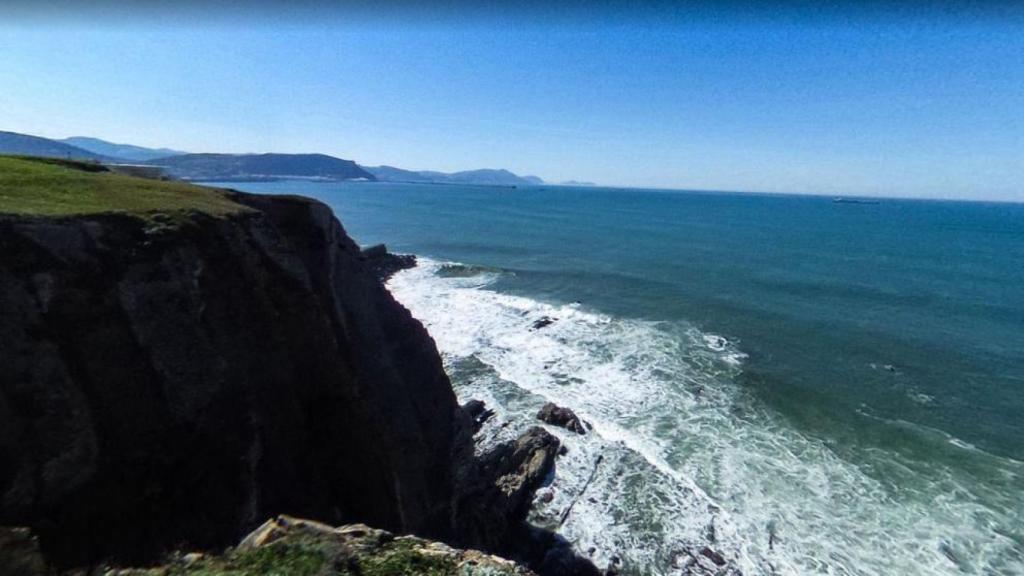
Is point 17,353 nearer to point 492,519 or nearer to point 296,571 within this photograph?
point 296,571

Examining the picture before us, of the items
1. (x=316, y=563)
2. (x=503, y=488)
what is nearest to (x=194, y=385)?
(x=316, y=563)

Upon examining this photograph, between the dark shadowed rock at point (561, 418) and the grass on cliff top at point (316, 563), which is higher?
the grass on cliff top at point (316, 563)

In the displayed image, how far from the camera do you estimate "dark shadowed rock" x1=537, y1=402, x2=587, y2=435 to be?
84.4ft

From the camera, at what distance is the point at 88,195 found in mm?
13203

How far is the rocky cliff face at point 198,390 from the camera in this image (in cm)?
945

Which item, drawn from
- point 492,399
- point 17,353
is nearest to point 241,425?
point 17,353

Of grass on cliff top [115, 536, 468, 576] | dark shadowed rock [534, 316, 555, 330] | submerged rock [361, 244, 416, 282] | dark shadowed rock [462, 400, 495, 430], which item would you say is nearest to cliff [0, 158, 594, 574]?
grass on cliff top [115, 536, 468, 576]

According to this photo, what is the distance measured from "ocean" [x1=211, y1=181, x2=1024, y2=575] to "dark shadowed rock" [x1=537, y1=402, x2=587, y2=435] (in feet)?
2.08

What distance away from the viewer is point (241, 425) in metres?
12.6

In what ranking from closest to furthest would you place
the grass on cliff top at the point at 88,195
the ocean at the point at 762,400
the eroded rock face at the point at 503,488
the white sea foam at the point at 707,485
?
the grass on cliff top at the point at 88,195 → the white sea foam at the point at 707,485 → the eroded rock face at the point at 503,488 → the ocean at the point at 762,400

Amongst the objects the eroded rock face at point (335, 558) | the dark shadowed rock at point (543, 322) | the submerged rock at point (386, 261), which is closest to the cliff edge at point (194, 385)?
the eroded rock face at point (335, 558)

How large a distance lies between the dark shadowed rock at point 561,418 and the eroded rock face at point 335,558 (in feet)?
60.3

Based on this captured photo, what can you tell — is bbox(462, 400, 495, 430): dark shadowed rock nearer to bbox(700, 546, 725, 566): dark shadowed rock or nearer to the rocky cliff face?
the rocky cliff face

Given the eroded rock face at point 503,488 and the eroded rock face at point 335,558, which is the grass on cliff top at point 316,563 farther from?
the eroded rock face at point 503,488
